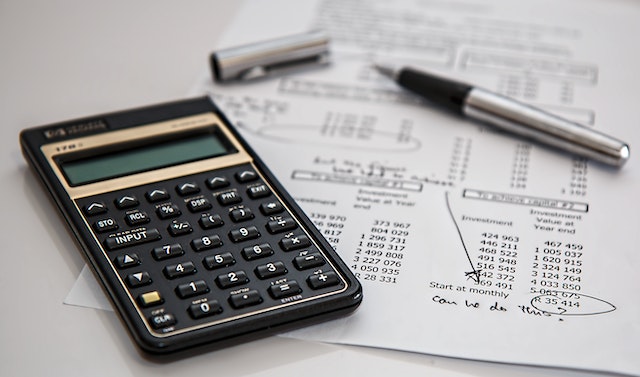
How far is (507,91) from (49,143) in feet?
1.15

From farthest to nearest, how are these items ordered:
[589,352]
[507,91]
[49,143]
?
1. [507,91]
2. [49,143]
3. [589,352]

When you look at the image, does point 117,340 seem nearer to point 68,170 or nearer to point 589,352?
point 68,170

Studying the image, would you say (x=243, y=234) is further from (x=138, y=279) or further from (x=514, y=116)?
(x=514, y=116)

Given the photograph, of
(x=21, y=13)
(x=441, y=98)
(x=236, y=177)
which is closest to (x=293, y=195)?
(x=236, y=177)

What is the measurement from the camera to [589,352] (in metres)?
0.42

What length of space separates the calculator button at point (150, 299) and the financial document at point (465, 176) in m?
0.07

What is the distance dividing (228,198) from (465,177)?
0.17 meters

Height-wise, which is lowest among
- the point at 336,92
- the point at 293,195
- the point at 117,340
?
the point at 117,340

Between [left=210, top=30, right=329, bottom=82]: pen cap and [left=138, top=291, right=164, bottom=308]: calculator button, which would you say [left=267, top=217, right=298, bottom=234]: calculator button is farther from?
[left=210, top=30, right=329, bottom=82]: pen cap

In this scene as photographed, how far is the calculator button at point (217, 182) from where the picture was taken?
1.62ft

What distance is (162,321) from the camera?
402 millimetres

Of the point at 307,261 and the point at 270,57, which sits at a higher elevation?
the point at 270,57

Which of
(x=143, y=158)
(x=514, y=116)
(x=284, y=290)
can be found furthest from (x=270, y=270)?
(x=514, y=116)

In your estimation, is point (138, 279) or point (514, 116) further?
point (514, 116)
